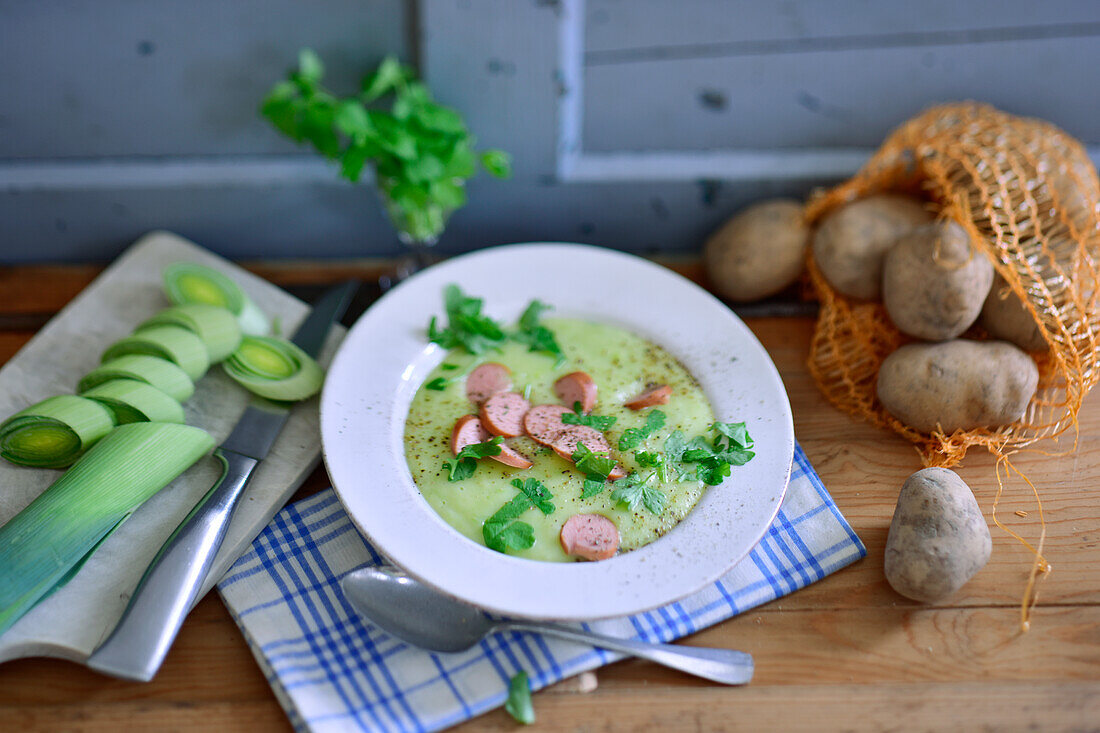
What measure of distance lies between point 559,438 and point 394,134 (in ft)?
1.53

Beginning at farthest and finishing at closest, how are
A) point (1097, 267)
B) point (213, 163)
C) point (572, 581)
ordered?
point (213, 163)
point (1097, 267)
point (572, 581)

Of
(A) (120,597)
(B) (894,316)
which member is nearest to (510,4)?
(B) (894,316)

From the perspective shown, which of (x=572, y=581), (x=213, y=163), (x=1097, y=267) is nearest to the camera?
(x=572, y=581)

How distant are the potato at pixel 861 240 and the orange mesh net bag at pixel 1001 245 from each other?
26 mm

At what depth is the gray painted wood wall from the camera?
1185mm

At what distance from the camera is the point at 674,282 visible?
1.18 meters

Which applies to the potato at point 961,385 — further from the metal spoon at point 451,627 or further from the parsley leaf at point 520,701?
the parsley leaf at point 520,701

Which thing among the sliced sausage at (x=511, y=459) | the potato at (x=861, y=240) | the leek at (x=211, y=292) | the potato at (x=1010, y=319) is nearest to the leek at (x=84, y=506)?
the leek at (x=211, y=292)

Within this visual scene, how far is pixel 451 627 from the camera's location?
88 cm

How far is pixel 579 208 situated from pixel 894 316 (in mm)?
510

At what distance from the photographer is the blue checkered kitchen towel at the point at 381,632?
0.84 m

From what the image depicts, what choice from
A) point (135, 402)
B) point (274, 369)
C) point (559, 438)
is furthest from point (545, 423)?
point (135, 402)

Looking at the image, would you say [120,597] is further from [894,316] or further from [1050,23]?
[1050,23]

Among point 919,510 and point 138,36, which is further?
point 138,36
